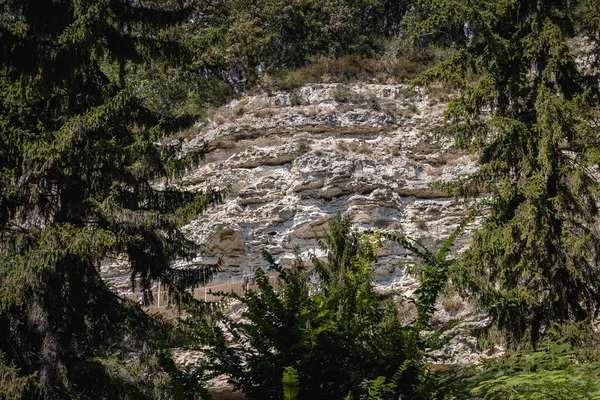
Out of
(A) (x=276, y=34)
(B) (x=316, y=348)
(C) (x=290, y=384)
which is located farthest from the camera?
(A) (x=276, y=34)

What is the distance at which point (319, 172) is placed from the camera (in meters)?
22.8

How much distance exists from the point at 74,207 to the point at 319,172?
13.1m

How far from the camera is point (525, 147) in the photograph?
1123cm

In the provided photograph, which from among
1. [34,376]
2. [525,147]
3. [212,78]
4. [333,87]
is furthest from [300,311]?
[212,78]

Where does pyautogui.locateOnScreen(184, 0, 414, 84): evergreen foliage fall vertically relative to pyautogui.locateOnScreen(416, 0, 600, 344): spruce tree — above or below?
above

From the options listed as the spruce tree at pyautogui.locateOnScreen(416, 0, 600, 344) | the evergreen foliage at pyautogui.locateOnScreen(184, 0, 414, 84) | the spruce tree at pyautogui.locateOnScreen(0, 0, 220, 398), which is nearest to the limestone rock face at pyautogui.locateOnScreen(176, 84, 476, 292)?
the evergreen foliage at pyautogui.locateOnScreen(184, 0, 414, 84)

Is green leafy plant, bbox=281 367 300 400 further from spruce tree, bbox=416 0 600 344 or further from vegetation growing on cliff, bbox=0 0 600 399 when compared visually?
spruce tree, bbox=416 0 600 344

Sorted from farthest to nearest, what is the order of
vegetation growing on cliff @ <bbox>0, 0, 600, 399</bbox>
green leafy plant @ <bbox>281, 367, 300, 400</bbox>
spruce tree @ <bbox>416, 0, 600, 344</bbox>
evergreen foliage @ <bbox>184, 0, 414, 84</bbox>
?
evergreen foliage @ <bbox>184, 0, 414, 84</bbox>, spruce tree @ <bbox>416, 0, 600, 344</bbox>, vegetation growing on cliff @ <bbox>0, 0, 600, 399</bbox>, green leafy plant @ <bbox>281, 367, 300, 400</bbox>

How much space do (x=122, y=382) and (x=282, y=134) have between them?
1553cm

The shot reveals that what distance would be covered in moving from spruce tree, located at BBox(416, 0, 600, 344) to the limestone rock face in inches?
406

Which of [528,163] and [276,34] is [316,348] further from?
[276,34]

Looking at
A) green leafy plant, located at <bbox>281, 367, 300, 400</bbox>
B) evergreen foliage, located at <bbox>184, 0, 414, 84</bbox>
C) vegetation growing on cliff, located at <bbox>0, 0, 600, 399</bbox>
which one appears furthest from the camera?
evergreen foliage, located at <bbox>184, 0, 414, 84</bbox>

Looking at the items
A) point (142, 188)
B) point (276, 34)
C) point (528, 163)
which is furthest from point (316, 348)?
point (276, 34)

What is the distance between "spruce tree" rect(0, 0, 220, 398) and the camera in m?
9.76
